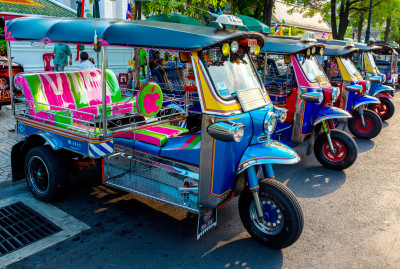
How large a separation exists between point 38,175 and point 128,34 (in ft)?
8.00

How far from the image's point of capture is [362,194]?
18.7 ft

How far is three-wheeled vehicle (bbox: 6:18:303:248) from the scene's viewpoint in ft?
12.3

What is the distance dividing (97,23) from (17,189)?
285 cm

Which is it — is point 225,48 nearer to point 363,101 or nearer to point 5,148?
point 5,148

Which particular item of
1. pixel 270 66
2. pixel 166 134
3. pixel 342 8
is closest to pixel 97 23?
pixel 166 134

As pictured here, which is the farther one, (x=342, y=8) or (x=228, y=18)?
(x=342, y=8)

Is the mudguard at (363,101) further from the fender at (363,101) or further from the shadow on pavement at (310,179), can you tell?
the shadow on pavement at (310,179)

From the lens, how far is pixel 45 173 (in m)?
4.95

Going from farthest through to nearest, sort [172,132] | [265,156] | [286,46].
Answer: [286,46]
[172,132]
[265,156]

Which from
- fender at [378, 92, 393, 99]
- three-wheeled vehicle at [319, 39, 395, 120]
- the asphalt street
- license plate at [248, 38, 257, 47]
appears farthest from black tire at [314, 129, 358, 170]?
fender at [378, 92, 393, 99]

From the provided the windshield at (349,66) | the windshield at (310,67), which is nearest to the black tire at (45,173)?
the windshield at (310,67)

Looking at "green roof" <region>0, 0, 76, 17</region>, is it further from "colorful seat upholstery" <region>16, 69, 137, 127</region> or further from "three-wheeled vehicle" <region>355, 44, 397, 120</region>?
"three-wheeled vehicle" <region>355, 44, 397, 120</region>

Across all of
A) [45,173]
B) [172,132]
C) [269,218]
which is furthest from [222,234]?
[45,173]

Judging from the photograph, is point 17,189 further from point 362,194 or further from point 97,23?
point 362,194
